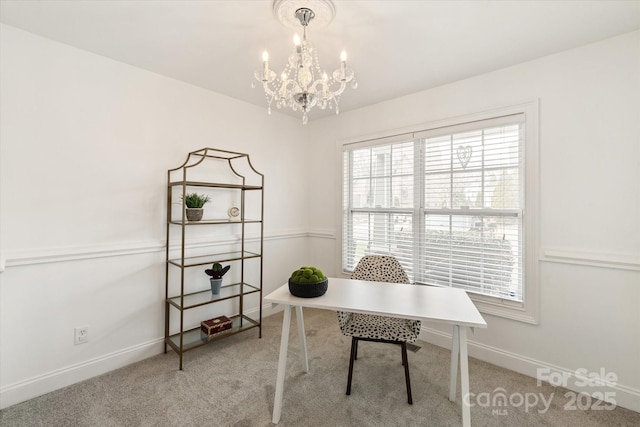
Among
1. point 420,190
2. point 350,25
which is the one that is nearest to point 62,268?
point 350,25

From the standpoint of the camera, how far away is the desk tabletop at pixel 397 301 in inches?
59.1

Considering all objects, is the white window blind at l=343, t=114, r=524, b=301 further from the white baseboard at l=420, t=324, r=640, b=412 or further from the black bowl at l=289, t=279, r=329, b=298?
the black bowl at l=289, t=279, r=329, b=298

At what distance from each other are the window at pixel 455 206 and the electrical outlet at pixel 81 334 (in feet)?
8.34

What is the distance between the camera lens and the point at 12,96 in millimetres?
1873

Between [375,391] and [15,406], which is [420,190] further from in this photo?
[15,406]

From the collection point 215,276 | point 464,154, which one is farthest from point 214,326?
point 464,154

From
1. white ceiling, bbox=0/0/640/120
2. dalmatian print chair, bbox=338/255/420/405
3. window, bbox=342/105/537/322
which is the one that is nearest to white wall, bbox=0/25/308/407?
white ceiling, bbox=0/0/640/120

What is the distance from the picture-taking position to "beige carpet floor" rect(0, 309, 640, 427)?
175 cm

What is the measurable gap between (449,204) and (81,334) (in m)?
3.19

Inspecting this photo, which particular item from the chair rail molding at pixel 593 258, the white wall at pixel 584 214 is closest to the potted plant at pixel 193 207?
the white wall at pixel 584 214

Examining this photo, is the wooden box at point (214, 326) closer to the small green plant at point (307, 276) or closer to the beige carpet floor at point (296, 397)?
the beige carpet floor at point (296, 397)

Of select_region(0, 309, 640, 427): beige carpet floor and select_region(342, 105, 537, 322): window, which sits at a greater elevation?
select_region(342, 105, 537, 322): window

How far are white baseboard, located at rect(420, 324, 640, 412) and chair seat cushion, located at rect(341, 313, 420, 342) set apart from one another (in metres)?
0.92

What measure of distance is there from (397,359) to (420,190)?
5.15ft
